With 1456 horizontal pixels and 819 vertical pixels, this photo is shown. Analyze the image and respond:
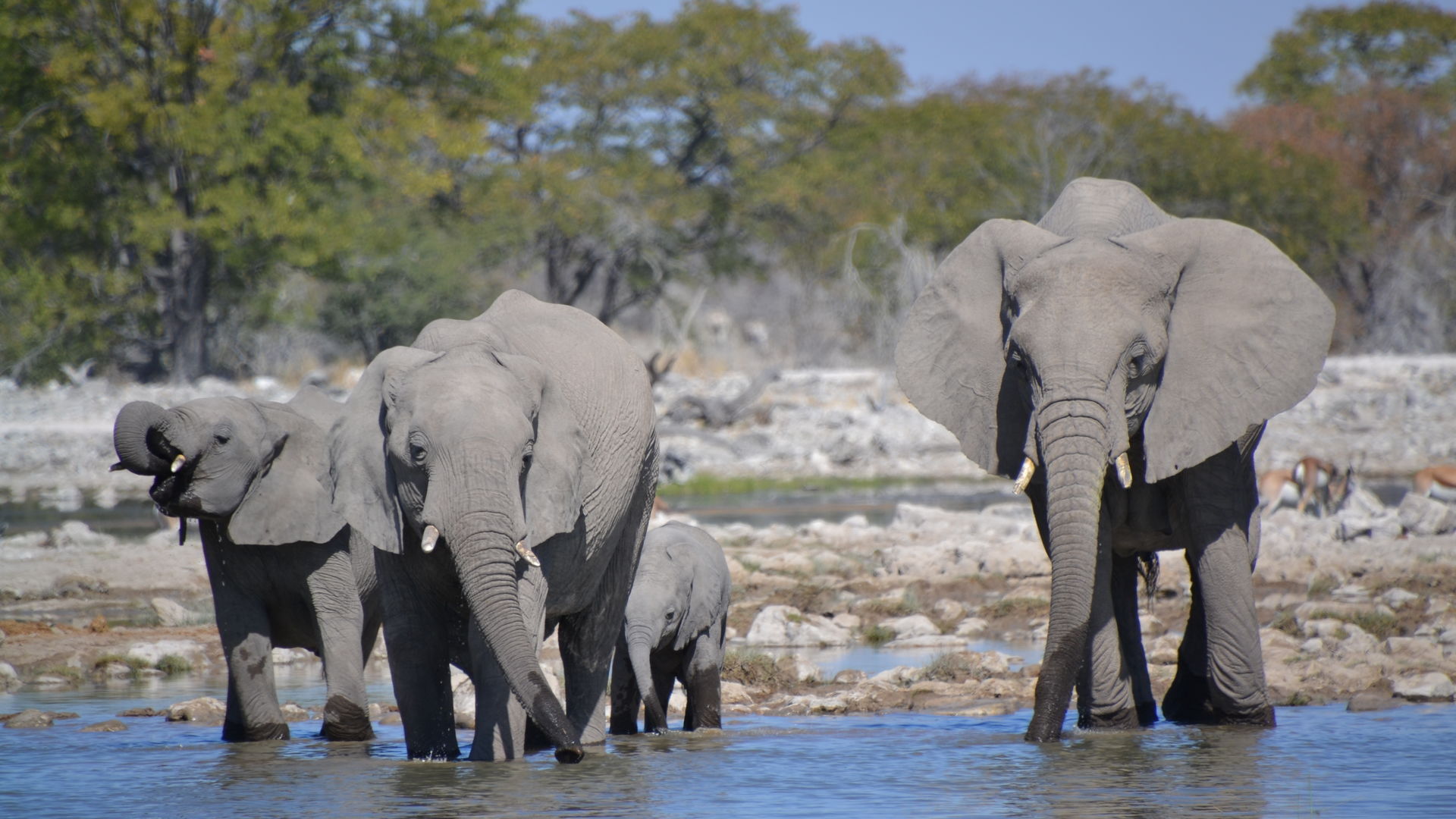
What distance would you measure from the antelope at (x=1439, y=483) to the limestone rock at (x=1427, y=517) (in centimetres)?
280

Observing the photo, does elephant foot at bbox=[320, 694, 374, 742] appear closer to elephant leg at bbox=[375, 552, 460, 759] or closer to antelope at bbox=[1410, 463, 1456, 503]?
elephant leg at bbox=[375, 552, 460, 759]

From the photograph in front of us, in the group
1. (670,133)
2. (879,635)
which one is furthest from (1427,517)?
(670,133)

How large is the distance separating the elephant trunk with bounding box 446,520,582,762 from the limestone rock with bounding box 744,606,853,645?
5.95 m

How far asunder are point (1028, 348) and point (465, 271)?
120 feet

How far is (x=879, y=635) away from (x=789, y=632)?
0.66m

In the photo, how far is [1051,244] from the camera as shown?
7.62 meters

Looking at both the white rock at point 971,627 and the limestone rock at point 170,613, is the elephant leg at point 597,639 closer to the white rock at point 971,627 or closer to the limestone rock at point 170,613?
the white rock at point 971,627

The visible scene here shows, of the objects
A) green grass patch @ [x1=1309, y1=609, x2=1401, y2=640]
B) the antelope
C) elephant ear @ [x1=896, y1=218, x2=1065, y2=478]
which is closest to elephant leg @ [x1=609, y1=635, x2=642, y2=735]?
elephant ear @ [x1=896, y1=218, x2=1065, y2=478]

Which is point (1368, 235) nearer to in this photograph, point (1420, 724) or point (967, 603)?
point (967, 603)

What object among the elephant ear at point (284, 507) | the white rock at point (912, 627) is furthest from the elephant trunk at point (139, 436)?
the white rock at point (912, 627)

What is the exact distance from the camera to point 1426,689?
8.88 m

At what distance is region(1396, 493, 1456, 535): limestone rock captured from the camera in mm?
15984

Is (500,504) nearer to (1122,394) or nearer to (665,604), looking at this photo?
(1122,394)

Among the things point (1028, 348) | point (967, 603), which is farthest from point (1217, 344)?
point (967, 603)
